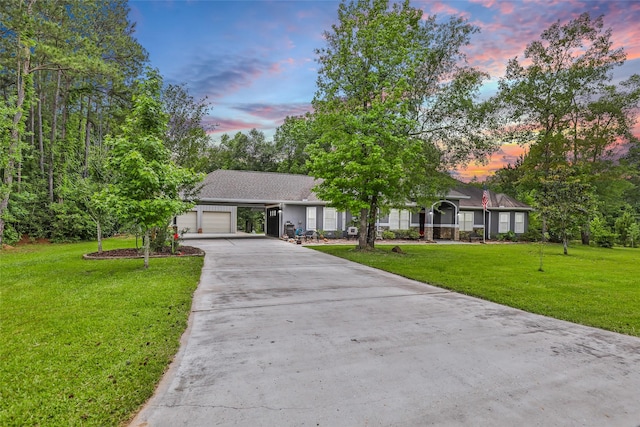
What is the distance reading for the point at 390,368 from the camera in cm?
324

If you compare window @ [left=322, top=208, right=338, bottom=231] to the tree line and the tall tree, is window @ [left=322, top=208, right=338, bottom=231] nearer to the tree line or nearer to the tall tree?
the tree line

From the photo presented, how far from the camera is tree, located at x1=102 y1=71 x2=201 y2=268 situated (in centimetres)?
793

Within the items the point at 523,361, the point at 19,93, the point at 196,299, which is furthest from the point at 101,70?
the point at 523,361

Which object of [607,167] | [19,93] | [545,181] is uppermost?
[19,93]

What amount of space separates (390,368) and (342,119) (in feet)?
37.7

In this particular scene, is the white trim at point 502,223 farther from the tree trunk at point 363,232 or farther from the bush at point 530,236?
the tree trunk at point 363,232

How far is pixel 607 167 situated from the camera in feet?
76.2

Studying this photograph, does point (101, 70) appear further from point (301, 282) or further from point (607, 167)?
point (607, 167)

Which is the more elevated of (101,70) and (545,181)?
(101,70)

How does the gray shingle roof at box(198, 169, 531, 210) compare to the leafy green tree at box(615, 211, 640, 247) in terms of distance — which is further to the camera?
the leafy green tree at box(615, 211, 640, 247)

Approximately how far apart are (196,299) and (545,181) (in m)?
15.4

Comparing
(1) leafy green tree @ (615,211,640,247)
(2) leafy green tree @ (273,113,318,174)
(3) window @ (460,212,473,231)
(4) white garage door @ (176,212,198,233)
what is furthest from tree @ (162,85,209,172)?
(1) leafy green tree @ (615,211,640,247)

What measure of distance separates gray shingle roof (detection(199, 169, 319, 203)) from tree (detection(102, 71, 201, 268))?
35.1 feet

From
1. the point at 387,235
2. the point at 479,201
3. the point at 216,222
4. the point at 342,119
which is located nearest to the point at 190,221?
the point at 216,222
